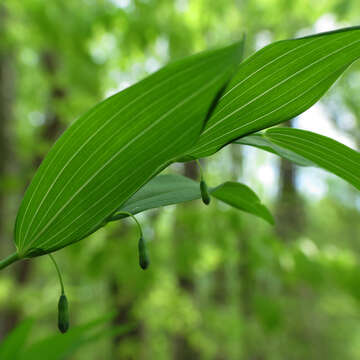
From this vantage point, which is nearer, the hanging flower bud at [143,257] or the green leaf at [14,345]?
the hanging flower bud at [143,257]

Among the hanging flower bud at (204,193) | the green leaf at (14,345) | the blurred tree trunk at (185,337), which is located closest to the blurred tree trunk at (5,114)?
the blurred tree trunk at (185,337)

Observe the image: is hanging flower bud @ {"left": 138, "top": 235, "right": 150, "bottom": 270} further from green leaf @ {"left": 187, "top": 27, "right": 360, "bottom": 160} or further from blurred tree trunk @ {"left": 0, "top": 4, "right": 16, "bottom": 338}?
blurred tree trunk @ {"left": 0, "top": 4, "right": 16, "bottom": 338}

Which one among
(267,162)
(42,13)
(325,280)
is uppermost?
(42,13)

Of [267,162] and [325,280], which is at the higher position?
[325,280]

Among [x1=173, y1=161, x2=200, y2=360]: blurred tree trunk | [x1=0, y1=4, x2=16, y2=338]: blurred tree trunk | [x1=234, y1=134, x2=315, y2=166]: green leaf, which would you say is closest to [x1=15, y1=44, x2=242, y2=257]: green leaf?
[x1=234, y1=134, x2=315, y2=166]: green leaf

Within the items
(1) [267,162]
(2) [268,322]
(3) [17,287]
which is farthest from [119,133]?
(1) [267,162]

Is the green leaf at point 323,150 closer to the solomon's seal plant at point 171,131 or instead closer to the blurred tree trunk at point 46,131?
the solomon's seal plant at point 171,131

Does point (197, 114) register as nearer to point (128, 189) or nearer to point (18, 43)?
point (128, 189)
